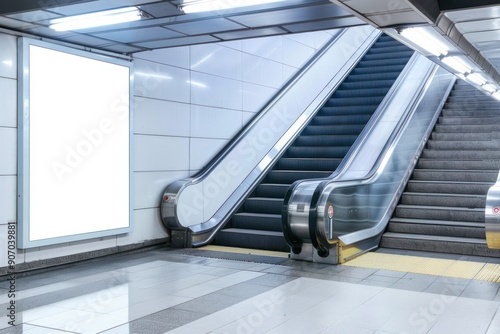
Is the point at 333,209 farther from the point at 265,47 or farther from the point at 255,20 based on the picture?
the point at 265,47

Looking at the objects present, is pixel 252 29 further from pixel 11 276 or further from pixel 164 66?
pixel 11 276

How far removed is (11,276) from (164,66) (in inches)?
130

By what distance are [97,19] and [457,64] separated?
449 centimetres

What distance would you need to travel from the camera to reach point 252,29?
5531 millimetres

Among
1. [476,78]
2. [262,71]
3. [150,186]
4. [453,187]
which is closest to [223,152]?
[150,186]

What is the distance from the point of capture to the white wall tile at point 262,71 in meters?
8.90

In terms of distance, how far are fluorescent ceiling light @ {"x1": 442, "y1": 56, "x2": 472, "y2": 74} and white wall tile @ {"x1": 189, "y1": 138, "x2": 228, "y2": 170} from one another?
3.42 metres

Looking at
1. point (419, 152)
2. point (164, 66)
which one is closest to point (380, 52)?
point (419, 152)

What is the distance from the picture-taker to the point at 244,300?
15.2ft

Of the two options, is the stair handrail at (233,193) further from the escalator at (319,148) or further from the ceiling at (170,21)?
the ceiling at (170,21)

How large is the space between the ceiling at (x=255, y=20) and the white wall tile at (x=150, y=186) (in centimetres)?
170

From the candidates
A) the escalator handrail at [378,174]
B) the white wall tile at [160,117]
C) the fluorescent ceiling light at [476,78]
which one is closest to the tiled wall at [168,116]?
the white wall tile at [160,117]

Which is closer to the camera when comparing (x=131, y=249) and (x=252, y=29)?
(x=252, y=29)

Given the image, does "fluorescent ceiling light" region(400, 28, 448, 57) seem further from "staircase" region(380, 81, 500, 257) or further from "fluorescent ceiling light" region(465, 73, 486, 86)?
"staircase" region(380, 81, 500, 257)
